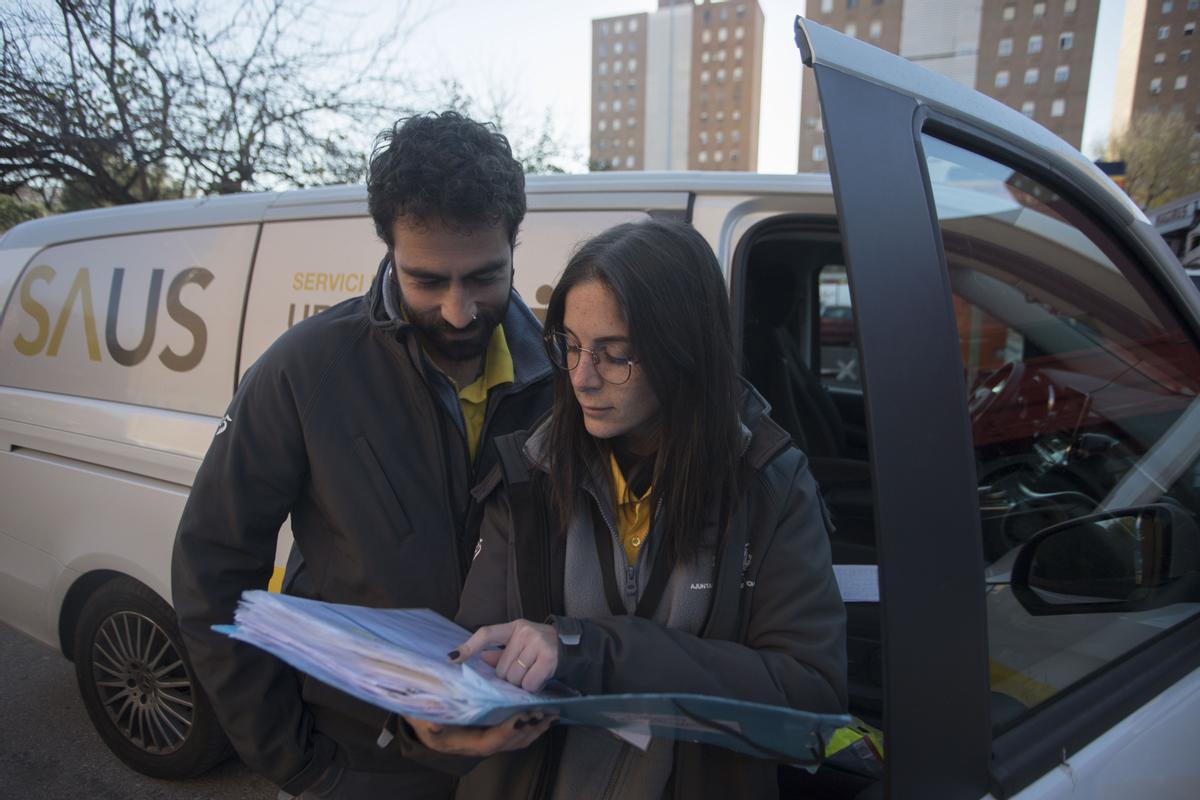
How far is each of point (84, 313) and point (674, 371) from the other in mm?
2586

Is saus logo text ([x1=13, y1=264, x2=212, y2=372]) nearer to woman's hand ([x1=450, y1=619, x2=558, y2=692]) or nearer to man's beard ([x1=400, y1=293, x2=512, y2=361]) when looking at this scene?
man's beard ([x1=400, y1=293, x2=512, y2=361])

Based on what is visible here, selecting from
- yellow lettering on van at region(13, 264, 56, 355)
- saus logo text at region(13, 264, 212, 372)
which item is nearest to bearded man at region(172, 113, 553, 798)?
saus logo text at region(13, 264, 212, 372)

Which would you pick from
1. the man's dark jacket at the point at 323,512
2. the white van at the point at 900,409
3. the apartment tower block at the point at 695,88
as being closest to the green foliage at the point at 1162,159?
the white van at the point at 900,409

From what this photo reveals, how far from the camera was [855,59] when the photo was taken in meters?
0.96

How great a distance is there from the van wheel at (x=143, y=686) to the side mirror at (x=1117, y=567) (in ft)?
8.23

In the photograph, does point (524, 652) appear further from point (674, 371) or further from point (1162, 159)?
point (1162, 159)

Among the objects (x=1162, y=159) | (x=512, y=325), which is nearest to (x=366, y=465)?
(x=512, y=325)

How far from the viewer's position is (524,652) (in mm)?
906

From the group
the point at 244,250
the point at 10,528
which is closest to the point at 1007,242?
the point at 244,250

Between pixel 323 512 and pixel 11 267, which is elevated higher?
pixel 11 267

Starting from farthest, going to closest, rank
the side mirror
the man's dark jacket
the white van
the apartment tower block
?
1. the apartment tower block
2. the side mirror
3. the man's dark jacket
4. the white van

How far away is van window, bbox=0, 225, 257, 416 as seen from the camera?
7.80 feet

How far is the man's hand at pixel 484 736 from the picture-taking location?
33.4 inches

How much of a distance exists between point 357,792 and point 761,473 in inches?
38.8
